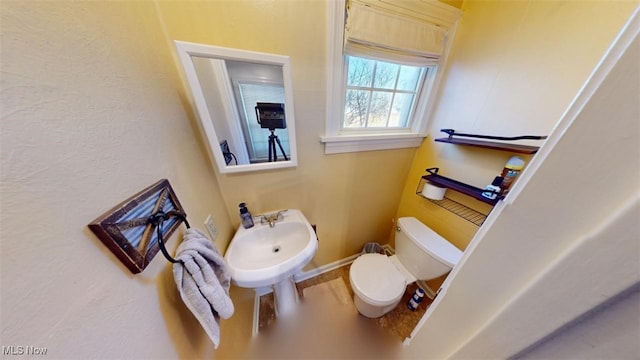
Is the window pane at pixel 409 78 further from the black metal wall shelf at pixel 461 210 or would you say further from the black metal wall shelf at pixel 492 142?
the black metal wall shelf at pixel 461 210

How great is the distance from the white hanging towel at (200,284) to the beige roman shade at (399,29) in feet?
3.64

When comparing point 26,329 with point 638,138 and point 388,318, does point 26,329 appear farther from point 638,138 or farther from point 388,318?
point 388,318

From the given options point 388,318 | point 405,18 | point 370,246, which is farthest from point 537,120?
point 388,318

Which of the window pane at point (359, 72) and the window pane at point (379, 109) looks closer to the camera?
the window pane at point (359, 72)

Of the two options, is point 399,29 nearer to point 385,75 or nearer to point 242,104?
point 385,75

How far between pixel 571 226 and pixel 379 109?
43.6 inches

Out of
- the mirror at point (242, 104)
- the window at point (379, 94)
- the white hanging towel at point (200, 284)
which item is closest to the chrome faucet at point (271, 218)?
the mirror at point (242, 104)

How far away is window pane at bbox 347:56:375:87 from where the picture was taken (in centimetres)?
97

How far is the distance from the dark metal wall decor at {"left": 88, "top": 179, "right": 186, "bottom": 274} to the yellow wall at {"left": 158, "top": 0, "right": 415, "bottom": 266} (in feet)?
1.41

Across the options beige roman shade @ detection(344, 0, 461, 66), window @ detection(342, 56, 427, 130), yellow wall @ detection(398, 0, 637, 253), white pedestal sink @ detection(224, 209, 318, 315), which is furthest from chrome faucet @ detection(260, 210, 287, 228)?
yellow wall @ detection(398, 0, 637, 253)

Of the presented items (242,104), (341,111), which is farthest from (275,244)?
(341,111)

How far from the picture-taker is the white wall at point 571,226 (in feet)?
0.58

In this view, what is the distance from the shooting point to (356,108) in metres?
1.10

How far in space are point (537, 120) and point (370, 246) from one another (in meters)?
1.34
